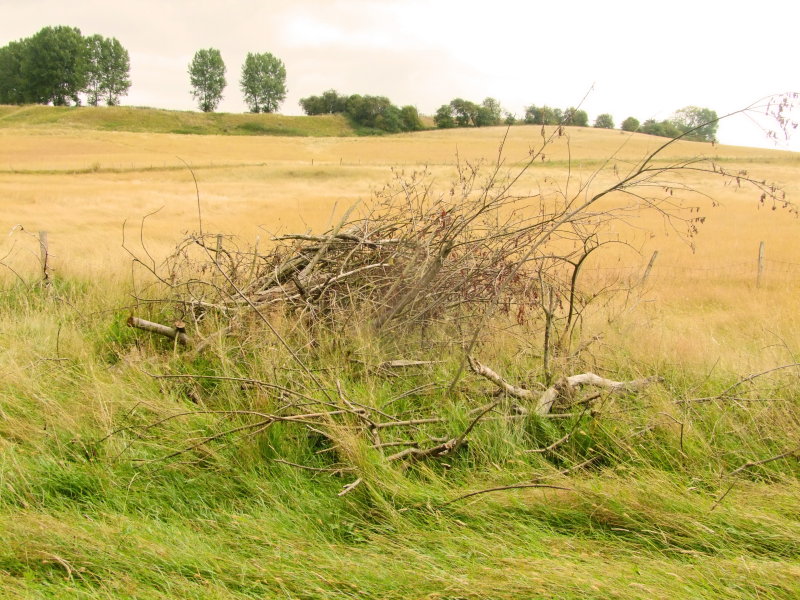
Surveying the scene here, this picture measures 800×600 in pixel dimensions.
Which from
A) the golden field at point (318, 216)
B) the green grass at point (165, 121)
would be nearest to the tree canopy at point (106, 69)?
the green grass at point (165, 121)

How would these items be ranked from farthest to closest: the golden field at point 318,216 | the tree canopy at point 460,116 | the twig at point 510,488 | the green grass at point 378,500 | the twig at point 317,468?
the tree canopy at point 460,116 → the golden field at point 318,216 → the twig at point 317,468 → the twig at point 510,488 → the green grass at point 378,500

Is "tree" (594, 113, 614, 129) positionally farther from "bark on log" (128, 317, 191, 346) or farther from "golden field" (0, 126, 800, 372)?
"bark on log" (128, 317, 191, 346)

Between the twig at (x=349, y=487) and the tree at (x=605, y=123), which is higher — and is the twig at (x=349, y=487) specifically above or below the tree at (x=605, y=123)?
below

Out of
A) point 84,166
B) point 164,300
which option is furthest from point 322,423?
point 84,166

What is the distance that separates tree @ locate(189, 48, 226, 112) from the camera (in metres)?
116

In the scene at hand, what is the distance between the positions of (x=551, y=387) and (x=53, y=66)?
120727mm

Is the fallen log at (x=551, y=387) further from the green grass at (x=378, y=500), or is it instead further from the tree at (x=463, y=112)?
the tree at (x=463, y=112)

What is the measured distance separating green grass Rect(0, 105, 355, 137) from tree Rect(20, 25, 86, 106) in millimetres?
16445

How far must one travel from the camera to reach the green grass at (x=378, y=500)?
7.37ft

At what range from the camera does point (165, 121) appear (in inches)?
3332

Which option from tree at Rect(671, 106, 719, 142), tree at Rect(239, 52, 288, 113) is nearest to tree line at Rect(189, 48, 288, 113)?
tree at Rect(239, 52, 288, 113)

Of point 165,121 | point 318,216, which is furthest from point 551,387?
point 165,121

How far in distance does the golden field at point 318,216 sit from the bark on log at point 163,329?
8.61 ft

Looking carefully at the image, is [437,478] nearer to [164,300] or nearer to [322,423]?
[322,423]
